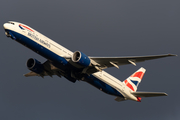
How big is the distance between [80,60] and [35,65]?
30.3ft

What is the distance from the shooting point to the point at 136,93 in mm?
48188

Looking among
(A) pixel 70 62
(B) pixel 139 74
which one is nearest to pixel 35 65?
(A) pixel 70 62

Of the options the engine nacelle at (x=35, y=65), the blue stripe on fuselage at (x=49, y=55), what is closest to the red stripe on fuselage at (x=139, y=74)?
the blue stripe on fuselage at (x=49, y=55)

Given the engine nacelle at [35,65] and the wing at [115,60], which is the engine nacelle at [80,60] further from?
the engine nacelle at [35,65]

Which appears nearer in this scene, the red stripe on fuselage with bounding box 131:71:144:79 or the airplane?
the airplane

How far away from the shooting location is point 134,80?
5331 centimetres

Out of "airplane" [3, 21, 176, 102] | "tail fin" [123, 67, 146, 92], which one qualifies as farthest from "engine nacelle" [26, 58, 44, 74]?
"tail fin" [123, 67, 146, 92]

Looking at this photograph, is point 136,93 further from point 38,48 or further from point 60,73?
point 38,48

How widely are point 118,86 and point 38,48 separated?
51.9 ft

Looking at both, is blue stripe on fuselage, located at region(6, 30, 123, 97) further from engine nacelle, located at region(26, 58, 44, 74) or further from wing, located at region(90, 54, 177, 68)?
engine nacelle, located at region(26, 58, 44, 74)

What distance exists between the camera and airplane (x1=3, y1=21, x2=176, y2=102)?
3725 cm

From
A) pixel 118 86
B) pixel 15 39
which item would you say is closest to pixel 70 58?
pixel 15 39

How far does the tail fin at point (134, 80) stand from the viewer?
168 feet

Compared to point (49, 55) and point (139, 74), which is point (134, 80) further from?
point (49, 55)
